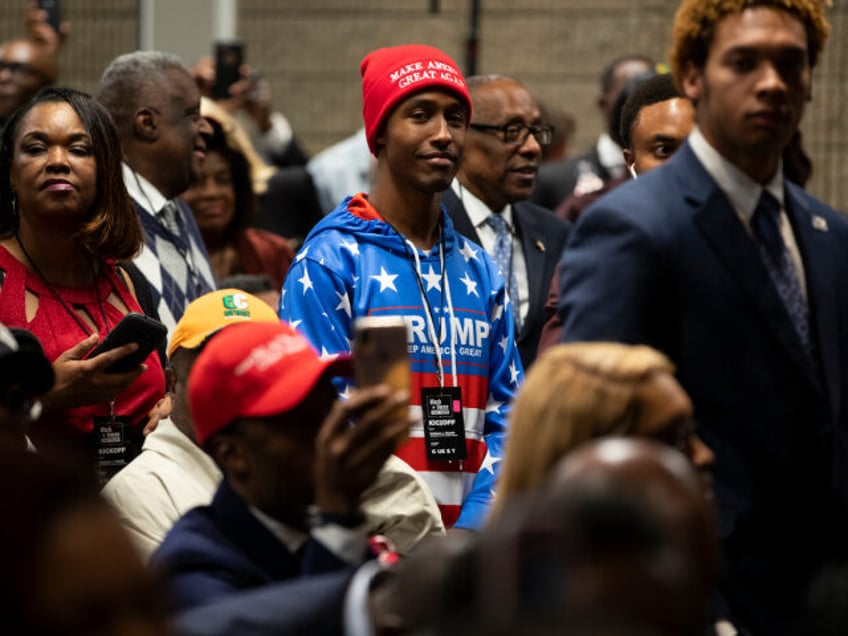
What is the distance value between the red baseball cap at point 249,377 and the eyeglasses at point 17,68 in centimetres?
462

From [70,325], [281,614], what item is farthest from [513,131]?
[281,614]

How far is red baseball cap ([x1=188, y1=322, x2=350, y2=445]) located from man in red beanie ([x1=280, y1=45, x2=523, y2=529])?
3.80 feet

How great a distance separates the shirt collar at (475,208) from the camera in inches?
235

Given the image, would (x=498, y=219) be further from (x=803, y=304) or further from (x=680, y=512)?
(x=680, y=512)

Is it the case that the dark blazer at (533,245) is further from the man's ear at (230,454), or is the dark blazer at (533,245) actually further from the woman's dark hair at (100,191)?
the man's ear at (230,454)

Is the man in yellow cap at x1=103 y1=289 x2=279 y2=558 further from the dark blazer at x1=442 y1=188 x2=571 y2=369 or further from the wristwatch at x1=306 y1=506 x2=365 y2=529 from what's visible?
the dark blazer at x1=442 y1=188 x2=571 y2=369

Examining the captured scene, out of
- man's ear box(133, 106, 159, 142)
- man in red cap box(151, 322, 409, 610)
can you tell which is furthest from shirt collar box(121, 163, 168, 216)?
man in red cap box(151, 322, 409, 610)

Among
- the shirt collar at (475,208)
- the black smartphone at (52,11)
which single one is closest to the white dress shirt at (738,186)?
the shirt collar at (475,208)

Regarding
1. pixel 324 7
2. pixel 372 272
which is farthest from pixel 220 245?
pixel 324 7

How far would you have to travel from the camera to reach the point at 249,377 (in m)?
3.28

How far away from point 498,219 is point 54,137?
66.5 inches

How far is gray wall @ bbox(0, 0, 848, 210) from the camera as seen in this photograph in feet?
36.8

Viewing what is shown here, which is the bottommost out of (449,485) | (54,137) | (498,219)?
(449,485)

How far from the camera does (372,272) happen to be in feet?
15.3
